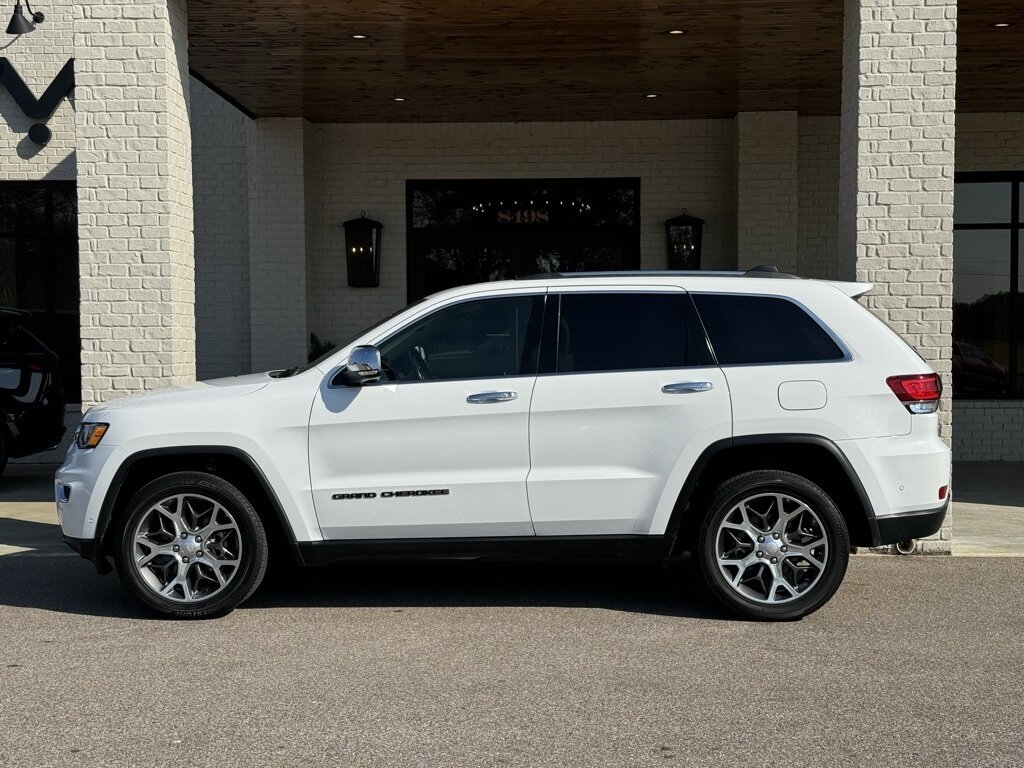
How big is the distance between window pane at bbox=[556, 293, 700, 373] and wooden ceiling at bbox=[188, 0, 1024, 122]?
381 centimetres

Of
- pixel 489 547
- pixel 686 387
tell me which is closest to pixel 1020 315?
pixel 686 387

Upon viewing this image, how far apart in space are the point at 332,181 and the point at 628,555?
9.20 metres

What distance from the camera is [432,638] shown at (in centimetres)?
611

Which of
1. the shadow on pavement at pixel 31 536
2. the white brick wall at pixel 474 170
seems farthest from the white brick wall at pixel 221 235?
the shadow on pavement at pixel 31 536

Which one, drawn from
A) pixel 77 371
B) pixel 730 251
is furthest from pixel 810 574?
pixel 77 371

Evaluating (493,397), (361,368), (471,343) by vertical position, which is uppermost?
(471,343)

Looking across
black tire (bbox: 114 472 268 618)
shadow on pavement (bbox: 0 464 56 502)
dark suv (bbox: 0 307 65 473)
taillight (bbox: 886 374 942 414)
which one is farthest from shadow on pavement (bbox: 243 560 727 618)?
dark suv (bbox: 0 307 65 473)

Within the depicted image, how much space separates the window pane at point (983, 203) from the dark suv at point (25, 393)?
34.2ft

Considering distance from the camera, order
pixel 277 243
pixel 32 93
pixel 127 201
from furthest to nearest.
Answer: pixel 277 243 < pixel 32 93 < pixel 127 201

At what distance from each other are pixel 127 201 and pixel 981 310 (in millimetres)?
9908

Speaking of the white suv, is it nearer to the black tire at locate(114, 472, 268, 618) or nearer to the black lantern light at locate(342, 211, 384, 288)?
the black tire at locate(114, 472, 268, 618)

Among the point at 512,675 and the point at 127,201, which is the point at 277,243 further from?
the point at 512,675

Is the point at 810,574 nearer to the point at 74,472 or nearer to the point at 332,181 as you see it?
the point at 74,472

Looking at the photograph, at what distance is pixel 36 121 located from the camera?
45.9 feet
